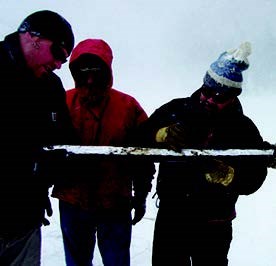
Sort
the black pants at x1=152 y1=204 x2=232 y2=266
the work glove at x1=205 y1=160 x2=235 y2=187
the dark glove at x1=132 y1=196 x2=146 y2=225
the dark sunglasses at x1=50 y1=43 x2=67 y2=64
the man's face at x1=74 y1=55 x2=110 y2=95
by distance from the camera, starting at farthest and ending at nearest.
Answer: the dark glove at x1=132 y1=196 x2=146 y2=225
the man's face at x1=74 y1=55 x2=110 y2=95
the black pants at x1=152 y1=204 x2=232 y2=266
the work glove at x1=205 y1=160 x2=235 y2=187
the dark sunglasses at x1=50 y1=43 x2=67 y2=64

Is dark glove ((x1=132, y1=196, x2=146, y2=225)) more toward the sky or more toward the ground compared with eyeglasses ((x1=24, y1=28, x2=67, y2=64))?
more toward the ground

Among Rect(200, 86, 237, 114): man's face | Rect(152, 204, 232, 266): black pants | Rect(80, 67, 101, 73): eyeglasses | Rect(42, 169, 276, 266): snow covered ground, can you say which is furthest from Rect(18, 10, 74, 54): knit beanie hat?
Rect(42, 169, 276, 266): snow covered ground

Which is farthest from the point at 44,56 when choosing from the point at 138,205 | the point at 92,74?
the point at 138,205

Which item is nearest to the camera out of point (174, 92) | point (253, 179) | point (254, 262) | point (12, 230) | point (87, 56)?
point (12, 230)

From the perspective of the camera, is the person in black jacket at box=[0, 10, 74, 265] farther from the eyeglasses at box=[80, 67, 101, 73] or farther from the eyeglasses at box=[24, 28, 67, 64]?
the eyeglasses at box=[80, 67, 101, 73]

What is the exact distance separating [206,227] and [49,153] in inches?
43.5

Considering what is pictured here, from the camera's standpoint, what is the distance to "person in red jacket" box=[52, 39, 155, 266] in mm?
2484

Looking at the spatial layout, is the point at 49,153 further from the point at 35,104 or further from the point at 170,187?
the point at 170,187

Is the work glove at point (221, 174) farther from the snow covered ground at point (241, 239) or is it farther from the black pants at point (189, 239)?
the snow covered ground at point (241, 239)

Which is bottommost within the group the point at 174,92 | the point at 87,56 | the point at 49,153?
the point at 174,92

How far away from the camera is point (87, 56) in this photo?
8.14ft

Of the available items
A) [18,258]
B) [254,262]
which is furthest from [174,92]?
[18,258]

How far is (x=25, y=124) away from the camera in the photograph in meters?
1.83

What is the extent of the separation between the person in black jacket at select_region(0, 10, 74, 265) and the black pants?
83 centimetres
